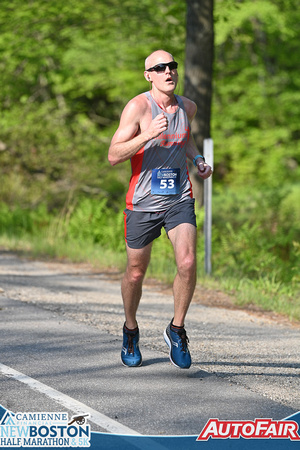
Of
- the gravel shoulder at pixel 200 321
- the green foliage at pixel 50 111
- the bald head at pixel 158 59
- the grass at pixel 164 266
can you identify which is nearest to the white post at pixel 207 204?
the grass at pixel 164 266

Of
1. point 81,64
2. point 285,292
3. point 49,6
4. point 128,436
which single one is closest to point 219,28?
point 49,6

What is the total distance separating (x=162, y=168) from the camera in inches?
212

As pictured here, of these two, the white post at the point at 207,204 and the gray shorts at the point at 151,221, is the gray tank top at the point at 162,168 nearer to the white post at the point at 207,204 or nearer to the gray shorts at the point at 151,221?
the gray shorts at the point at 151,221

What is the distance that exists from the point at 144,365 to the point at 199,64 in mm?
8567

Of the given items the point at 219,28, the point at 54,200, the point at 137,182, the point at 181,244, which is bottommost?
the point at 54,200

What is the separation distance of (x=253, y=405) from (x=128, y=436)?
3.19 feet

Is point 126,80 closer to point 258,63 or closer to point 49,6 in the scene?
point 258,63

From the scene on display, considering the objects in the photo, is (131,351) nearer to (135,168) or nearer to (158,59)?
(135,168)

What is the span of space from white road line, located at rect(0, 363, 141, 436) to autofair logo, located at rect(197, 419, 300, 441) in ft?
1.42

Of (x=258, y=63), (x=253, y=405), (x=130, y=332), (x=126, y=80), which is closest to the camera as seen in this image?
(x=253, y=405)

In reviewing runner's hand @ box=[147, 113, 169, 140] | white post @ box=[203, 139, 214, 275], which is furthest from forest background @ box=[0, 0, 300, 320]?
runner's hand @ box=[147, 113, 169, 140]

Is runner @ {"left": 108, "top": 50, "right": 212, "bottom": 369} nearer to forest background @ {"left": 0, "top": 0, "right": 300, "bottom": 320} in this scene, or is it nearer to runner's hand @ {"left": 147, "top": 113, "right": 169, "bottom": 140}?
runner's hand @ {"left": 147, "top": 113, "right": 169, "bottom": 140}

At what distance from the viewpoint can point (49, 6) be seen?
18.1m

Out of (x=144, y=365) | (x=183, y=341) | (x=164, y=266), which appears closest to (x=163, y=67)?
(x=183, y=341)
